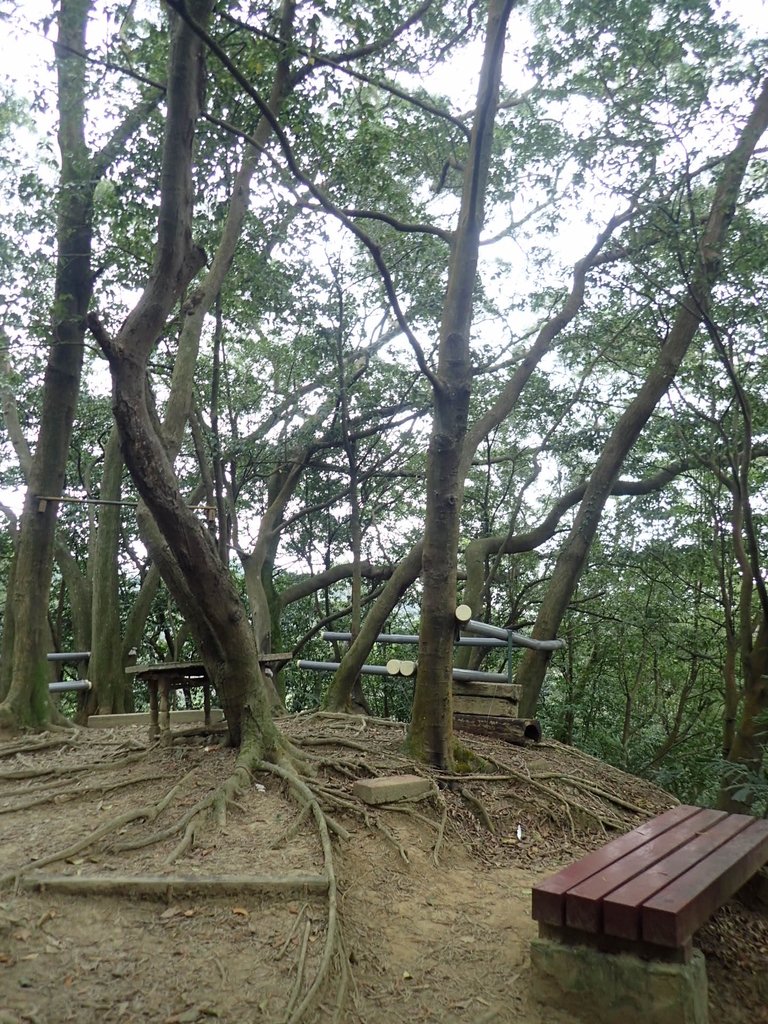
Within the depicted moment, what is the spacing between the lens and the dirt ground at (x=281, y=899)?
9.61 ft

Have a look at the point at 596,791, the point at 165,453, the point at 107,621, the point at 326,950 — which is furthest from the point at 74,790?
the point at 107,621

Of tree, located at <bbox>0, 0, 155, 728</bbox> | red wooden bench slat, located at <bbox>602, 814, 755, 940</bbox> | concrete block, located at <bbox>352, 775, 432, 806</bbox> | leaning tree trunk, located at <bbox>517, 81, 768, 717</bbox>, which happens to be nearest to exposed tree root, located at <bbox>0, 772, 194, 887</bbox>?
concrete block, located at <bbox>352, 775, 432, 806</bbox>

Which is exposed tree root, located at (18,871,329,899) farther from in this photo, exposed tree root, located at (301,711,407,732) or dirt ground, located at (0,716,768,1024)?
exposed tree root, located at (301,711,407,732)

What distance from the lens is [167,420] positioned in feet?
22.4

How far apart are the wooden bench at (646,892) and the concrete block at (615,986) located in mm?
48

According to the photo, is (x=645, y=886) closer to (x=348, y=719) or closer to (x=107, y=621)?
(x=348, y=719)

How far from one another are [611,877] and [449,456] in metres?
3.35

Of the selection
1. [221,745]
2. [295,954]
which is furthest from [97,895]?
[221,745]

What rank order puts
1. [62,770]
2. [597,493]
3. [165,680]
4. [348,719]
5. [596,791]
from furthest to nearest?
1. [597,493]
2. [348,719]
3. [165,680]
4. [596,791]
5. [62,770]

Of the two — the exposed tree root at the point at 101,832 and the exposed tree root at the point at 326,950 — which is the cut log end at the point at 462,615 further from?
the exposed tree root at the point at 101,832

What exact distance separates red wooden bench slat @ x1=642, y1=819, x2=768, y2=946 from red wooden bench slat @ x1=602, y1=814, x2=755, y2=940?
30mm

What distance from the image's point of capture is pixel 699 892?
112 inches

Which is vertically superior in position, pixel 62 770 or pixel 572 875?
pixel 62 770

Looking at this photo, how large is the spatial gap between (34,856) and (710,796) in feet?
27.0
